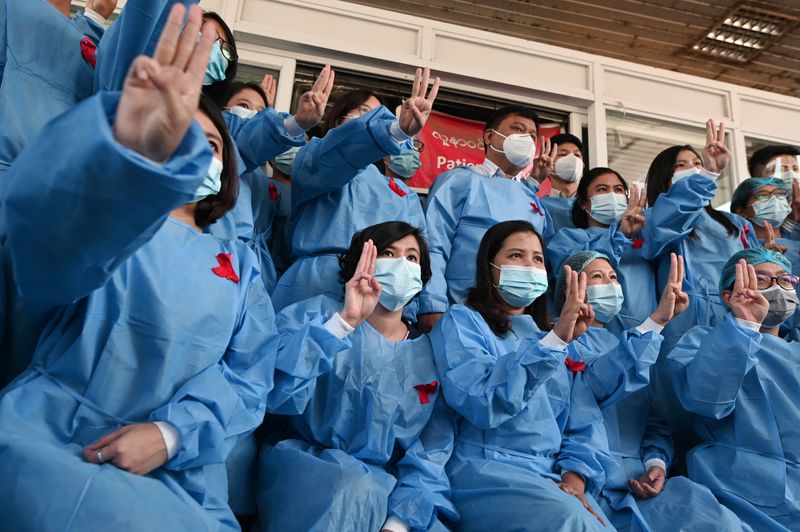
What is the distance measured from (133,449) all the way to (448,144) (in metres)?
4.29

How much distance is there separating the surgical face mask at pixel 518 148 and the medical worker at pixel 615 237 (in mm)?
494

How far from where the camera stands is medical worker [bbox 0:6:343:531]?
1.07 meters

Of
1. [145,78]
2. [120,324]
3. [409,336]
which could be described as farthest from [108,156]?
[409,336]

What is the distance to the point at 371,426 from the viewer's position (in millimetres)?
2264

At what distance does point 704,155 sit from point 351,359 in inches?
91.0

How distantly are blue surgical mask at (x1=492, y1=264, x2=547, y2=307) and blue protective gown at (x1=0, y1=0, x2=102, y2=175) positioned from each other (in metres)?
1.78

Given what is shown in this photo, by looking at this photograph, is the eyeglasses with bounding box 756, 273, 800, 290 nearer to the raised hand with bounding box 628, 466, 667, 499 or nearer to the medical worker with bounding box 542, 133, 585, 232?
the raised hand with bounding box 628, 466, 667, 499

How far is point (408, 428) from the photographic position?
235cm

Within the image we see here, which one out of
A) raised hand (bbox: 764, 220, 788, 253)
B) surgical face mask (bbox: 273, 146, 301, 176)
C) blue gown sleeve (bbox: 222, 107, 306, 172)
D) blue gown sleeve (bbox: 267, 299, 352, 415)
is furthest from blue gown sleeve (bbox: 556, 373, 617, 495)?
surgical face mask (bbox: 273, 146, 301, 176)

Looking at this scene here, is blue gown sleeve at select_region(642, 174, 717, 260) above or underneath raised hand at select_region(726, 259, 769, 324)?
above

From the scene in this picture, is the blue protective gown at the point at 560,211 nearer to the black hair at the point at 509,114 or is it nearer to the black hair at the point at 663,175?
the black hair at the point at 663,175

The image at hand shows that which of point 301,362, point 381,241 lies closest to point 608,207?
point 381,241

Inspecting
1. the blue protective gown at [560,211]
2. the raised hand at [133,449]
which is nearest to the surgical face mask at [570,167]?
the blue protective gown at [560,211]

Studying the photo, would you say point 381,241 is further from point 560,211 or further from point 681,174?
point 681,174
